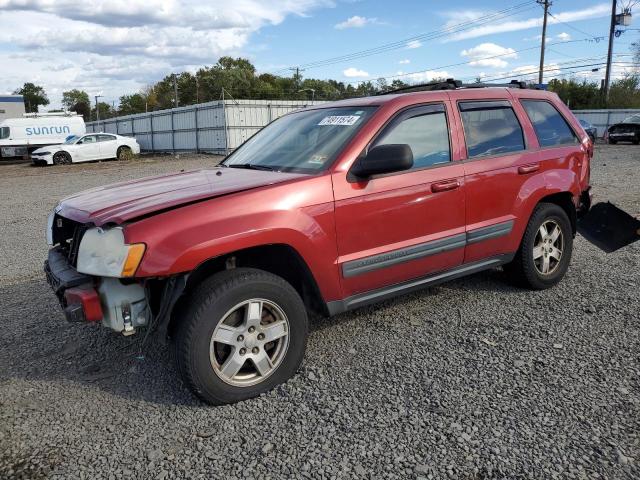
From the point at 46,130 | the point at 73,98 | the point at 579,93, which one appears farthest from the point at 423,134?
the point at 73,98

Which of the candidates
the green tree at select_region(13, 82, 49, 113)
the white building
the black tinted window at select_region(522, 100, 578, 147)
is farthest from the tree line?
the black tinted window at select_region(522, 100, 578, 147)

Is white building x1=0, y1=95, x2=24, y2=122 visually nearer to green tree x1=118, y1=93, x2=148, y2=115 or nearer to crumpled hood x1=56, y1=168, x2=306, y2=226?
crumpled hood x1=56, y1=168, x2=306, y2=226

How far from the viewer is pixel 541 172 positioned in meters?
4.53

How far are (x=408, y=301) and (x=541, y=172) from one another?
158 centimetres

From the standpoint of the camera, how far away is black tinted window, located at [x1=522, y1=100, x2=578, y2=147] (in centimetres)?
467

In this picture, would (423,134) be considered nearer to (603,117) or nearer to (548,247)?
(548,247)

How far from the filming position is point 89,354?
385 centimetres

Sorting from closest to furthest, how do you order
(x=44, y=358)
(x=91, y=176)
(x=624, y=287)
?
(x=44, y=358) < (x=624, y=287) < (x=91, y=176)

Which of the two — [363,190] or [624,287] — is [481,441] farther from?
[624,287]

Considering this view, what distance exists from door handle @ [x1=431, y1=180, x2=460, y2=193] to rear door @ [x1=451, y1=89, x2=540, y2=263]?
0.45 ft

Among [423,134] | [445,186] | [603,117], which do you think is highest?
[603,117]

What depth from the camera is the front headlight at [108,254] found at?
2.77 metres

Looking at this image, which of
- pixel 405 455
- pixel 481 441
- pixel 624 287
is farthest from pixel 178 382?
pixel 624 287

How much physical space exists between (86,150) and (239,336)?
25.3 metres
